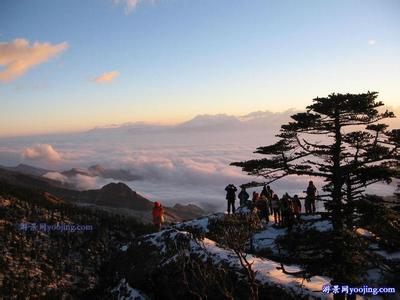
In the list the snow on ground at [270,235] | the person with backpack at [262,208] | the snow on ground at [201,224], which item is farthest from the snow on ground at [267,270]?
the person with backpack at [262,208]

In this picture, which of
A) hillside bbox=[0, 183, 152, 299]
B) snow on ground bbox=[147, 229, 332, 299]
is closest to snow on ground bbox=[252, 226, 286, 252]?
snow on ground bbox=[147, 229, 332, 299]

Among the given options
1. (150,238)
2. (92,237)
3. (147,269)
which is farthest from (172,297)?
(92,237)

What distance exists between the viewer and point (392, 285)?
50.5ft

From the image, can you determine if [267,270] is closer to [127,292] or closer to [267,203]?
[127,292]

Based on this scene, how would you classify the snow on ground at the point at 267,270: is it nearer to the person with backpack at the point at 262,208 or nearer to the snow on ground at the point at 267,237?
the snow on ground at the point at 267,237

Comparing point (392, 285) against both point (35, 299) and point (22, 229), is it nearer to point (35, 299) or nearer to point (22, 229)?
point (35, 299)

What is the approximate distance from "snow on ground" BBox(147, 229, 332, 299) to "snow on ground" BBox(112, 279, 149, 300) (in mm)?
2349

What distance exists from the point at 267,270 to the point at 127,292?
722cm

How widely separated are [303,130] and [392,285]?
745cm

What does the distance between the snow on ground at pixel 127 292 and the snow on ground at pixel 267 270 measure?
2.35m

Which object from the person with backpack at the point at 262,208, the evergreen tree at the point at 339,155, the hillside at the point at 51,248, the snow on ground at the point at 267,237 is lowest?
the hillside at the point at 51,248

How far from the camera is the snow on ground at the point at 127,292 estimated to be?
18.7 meters

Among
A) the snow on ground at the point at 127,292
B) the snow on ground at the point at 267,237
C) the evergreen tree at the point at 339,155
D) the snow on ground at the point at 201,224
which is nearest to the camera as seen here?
the evergreen tree at the point at 339,155

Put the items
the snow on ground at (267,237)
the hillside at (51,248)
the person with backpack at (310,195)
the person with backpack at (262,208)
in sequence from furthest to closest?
the person with backpack at (262,208) < the hillside at (51,248) < the snow on ground at (267,237) < the person with backpack at (310,195)
